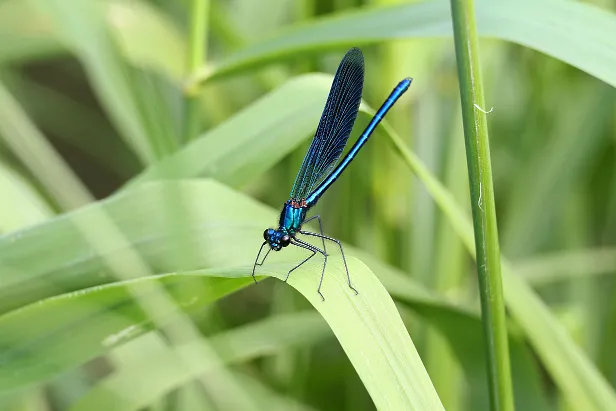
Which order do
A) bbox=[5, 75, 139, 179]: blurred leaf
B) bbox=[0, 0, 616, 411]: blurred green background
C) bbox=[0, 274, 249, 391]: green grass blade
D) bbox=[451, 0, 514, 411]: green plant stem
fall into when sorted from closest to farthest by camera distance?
bbox=[451, 0, 514, 411]: green plant stem, bbox=[0, 274, 249, 391]: green grass blade, bbox=[0, 0, 616, 411]: blurred green background, bbox=[5, 75, 139, 179]: blurred leaf

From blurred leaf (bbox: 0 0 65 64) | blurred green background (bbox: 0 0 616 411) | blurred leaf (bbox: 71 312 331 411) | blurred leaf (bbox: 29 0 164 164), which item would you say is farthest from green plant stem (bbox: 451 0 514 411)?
blurred leaf (bbox: 0 0 65 64)

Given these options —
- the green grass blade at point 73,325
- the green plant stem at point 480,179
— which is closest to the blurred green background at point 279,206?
the green grass blade at point 73,325

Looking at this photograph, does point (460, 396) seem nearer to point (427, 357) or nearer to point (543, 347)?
point (427, 357)

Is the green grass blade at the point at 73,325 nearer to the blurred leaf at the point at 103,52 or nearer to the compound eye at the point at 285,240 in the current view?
the compound eye at the point at 285,240

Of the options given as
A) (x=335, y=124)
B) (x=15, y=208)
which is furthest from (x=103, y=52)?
(x=335, y=124)

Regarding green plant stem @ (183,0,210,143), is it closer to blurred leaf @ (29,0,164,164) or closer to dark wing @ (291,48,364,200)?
blurred leaf @ (29,0,164,164)

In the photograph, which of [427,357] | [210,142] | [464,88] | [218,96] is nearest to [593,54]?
[464,88]

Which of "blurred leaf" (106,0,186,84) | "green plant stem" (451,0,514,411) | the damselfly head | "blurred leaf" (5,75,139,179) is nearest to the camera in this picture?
"green plant stem" (451,0,514,411)
